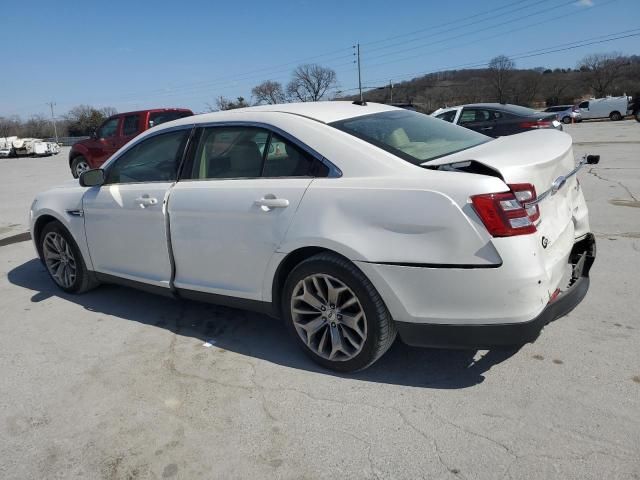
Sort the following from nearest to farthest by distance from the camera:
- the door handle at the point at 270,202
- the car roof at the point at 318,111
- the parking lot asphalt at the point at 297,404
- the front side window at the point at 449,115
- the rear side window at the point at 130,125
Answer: the parking lot asphalt at the point at 297,404 < the door handle at the point at 270,202 < the car roof at the point at 318,111 < the rear side window at the point at 130,125 < the front side window at the point at 449,115

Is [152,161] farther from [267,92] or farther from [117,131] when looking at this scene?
[267,92]

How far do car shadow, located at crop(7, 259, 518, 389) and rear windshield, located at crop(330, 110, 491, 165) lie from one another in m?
1.22

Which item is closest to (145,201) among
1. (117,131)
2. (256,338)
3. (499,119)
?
(256,338)

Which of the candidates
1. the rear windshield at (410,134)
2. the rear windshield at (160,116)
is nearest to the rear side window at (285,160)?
the rear windshield at (410,134)

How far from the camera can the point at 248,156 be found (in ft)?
10.8

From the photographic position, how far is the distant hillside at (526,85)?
69125 mm

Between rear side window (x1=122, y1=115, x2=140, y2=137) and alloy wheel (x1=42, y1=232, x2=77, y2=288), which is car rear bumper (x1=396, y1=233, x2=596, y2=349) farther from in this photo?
rear side window (x1=122, y1=115, x2=140, y2=137)

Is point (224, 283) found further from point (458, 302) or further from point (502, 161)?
point (502, 161)

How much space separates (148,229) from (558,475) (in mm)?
2951

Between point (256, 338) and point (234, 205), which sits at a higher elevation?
point (234, 205)

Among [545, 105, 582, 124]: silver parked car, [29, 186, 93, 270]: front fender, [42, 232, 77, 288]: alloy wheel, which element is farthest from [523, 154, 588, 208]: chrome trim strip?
[545, 105, 582, 124]: silver parked car

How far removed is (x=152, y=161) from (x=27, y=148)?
40.3 meters

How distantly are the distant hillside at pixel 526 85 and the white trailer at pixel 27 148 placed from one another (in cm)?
4195

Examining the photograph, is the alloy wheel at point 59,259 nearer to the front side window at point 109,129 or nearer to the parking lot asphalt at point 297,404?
the parking lot asphalt at point 297,404
